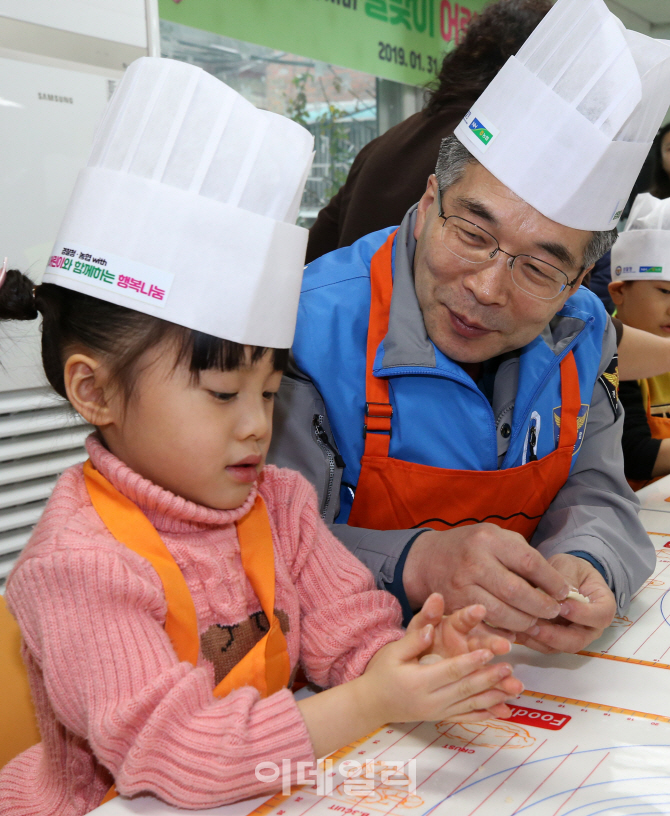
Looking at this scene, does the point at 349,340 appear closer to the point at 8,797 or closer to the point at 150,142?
the point at 150,142

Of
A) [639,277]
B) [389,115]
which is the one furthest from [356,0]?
[639,277]

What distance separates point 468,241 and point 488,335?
0.49ft

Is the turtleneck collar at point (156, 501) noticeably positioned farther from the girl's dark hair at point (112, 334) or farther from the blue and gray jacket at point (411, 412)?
the blue and gray jacket at point (411, 412)

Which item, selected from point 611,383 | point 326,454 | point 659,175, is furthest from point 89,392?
point 659,175

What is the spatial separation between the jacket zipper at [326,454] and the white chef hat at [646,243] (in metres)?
1.57

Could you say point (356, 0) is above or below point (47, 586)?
above

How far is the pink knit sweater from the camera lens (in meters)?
0.75

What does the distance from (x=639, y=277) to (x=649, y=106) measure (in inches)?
51.4

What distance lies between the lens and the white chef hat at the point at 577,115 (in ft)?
3.93

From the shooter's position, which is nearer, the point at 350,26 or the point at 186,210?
the point at 186,210

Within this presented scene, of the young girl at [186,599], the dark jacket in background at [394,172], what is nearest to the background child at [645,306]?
the dark jacket in background at [394,172]

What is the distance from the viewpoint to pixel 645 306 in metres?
2.49

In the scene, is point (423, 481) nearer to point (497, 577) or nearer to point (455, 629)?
point (497, 577)

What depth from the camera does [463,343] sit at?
1.28 metres
